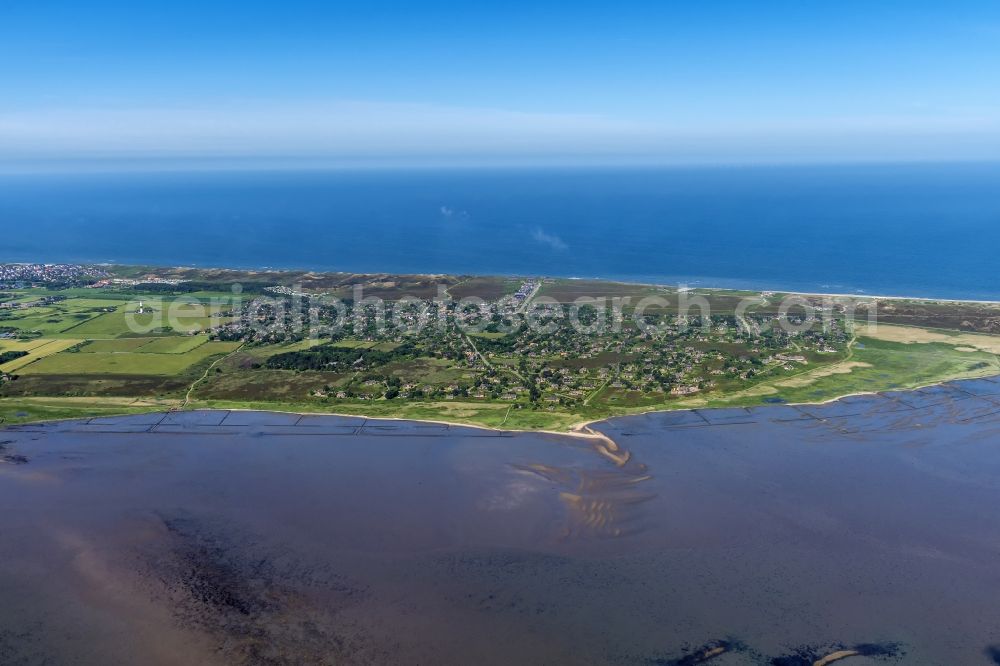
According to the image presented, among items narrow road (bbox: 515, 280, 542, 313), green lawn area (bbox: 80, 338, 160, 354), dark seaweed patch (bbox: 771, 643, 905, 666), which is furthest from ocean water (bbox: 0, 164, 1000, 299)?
dark seaweed patch (bbox: 771, 643, 905, 666)

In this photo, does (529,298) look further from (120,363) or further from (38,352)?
(38,352)

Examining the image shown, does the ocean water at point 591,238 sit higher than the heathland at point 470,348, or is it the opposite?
the ocean water at point 591,238

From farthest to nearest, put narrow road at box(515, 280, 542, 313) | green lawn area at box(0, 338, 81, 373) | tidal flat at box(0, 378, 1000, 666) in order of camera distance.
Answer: narrow road at box(515, 280, 542, 313) < green lawn area at box(0, 338, 81, 373) < tidal flat at box(0, 378, 1000, 666)

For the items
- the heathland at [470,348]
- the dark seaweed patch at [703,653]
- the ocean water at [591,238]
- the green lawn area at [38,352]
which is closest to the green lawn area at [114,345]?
the heathland at [470,348]

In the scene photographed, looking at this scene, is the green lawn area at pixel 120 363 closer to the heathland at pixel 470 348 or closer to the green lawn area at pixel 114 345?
the heathland at pixel 470 348

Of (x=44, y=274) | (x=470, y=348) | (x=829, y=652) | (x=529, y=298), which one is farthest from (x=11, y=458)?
(x=44, y=274)

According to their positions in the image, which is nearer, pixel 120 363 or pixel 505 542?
pixel 505 542

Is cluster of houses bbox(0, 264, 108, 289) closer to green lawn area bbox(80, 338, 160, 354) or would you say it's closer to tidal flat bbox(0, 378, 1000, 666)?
green lawn area bbox(80, 338, 160, 354)
